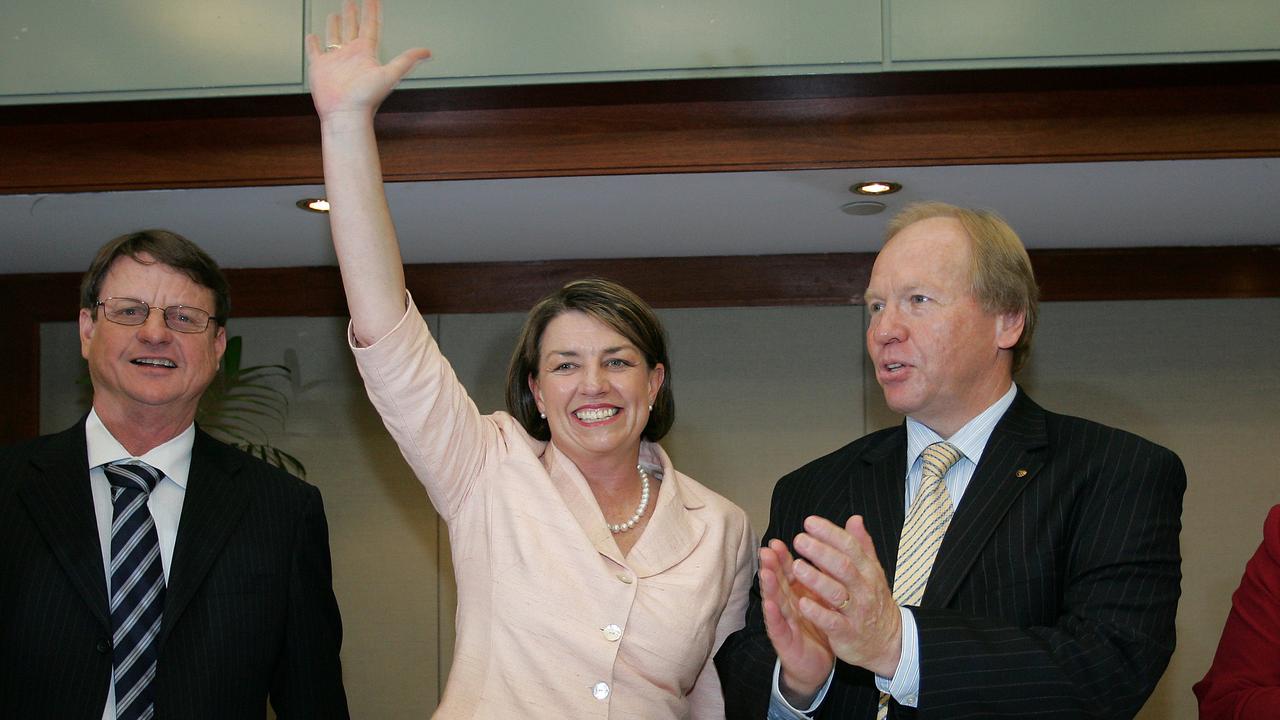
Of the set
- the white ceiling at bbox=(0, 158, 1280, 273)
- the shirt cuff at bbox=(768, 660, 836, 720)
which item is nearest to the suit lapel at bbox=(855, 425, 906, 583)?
the shirt cuff at bbox=(768, 660, 836, 720)

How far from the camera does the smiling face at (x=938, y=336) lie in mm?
1808

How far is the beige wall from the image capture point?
143 inches

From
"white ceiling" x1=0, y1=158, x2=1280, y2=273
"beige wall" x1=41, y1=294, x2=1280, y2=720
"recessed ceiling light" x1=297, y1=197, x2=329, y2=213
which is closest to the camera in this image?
"white ceiling" x1=0, y1=158, x2=1280, y2=273

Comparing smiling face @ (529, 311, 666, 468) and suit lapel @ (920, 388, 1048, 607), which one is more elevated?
smiling face @ (529, 311, 666, 468)

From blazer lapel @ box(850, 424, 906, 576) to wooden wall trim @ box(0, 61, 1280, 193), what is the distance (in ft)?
2.72

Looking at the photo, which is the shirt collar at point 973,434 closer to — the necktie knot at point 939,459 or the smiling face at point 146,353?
the necktie knot at point 939,459

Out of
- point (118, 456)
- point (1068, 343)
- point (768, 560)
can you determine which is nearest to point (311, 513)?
point (118, 456)

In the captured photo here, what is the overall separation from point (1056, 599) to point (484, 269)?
2.49m

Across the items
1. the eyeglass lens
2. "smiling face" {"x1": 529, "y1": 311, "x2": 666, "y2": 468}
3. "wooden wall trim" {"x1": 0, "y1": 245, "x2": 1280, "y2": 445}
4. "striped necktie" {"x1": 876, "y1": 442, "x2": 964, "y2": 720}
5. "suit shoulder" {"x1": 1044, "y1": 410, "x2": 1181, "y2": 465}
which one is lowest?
"striped necktie" {"x1": 876, "y1": 442, "x2": 964, "y2": 720}

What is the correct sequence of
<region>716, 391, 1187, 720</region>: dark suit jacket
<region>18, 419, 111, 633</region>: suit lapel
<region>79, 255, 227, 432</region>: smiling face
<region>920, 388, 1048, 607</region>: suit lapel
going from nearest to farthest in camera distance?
<region>716, 391, 1187, 720</region>: dark suit jacket < <region>920, 388, 1048, 607</region>: suit lapel < <region>18, 419, 111, 633</region>: suit lapel < <region>79, 255, 227, 432</region>: smiling face

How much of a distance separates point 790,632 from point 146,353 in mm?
1183

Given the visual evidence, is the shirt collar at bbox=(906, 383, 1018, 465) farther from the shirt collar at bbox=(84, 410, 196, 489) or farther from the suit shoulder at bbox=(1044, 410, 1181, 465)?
the shirt collar at bbox=(84, 410, 196, 489)

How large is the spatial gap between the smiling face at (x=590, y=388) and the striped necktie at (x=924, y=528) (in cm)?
54

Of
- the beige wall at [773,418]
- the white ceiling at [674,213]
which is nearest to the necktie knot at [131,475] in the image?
the white ceiling at [674,213]
